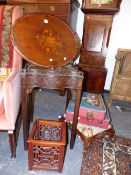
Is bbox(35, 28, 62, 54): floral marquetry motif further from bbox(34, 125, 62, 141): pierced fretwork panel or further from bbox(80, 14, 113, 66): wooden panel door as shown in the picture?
bbox(80, 14, 113, 66): wooden panel door

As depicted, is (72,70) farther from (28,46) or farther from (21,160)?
(21,160)

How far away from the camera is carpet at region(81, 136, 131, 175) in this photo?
143cm

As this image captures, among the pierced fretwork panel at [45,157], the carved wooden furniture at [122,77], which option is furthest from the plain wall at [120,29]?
the pierced fretwork panel at [45,157]

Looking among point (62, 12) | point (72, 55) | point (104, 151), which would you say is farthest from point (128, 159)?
point (62, 12)

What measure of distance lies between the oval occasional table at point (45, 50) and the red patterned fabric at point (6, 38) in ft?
1.13

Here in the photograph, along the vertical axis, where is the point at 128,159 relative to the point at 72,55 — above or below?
below

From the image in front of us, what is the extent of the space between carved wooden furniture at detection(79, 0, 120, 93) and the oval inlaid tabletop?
934 millimetres

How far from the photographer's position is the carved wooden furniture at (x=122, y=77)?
2117 millimetres

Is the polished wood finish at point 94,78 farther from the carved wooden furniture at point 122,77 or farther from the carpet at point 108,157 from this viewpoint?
the carpet at point 108,157

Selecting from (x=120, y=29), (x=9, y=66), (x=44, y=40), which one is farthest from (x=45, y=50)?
(x=120, y=29)

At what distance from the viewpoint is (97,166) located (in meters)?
1.46

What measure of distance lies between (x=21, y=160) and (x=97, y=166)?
0.65m

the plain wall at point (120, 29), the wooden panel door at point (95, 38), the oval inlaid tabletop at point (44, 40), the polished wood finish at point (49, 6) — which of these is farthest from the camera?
the plain wall at point (120, 29)

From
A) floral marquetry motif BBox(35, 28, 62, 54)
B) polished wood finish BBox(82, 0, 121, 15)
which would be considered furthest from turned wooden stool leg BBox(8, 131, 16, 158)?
polished wood finish BBox(82, 0, 121, 15)
